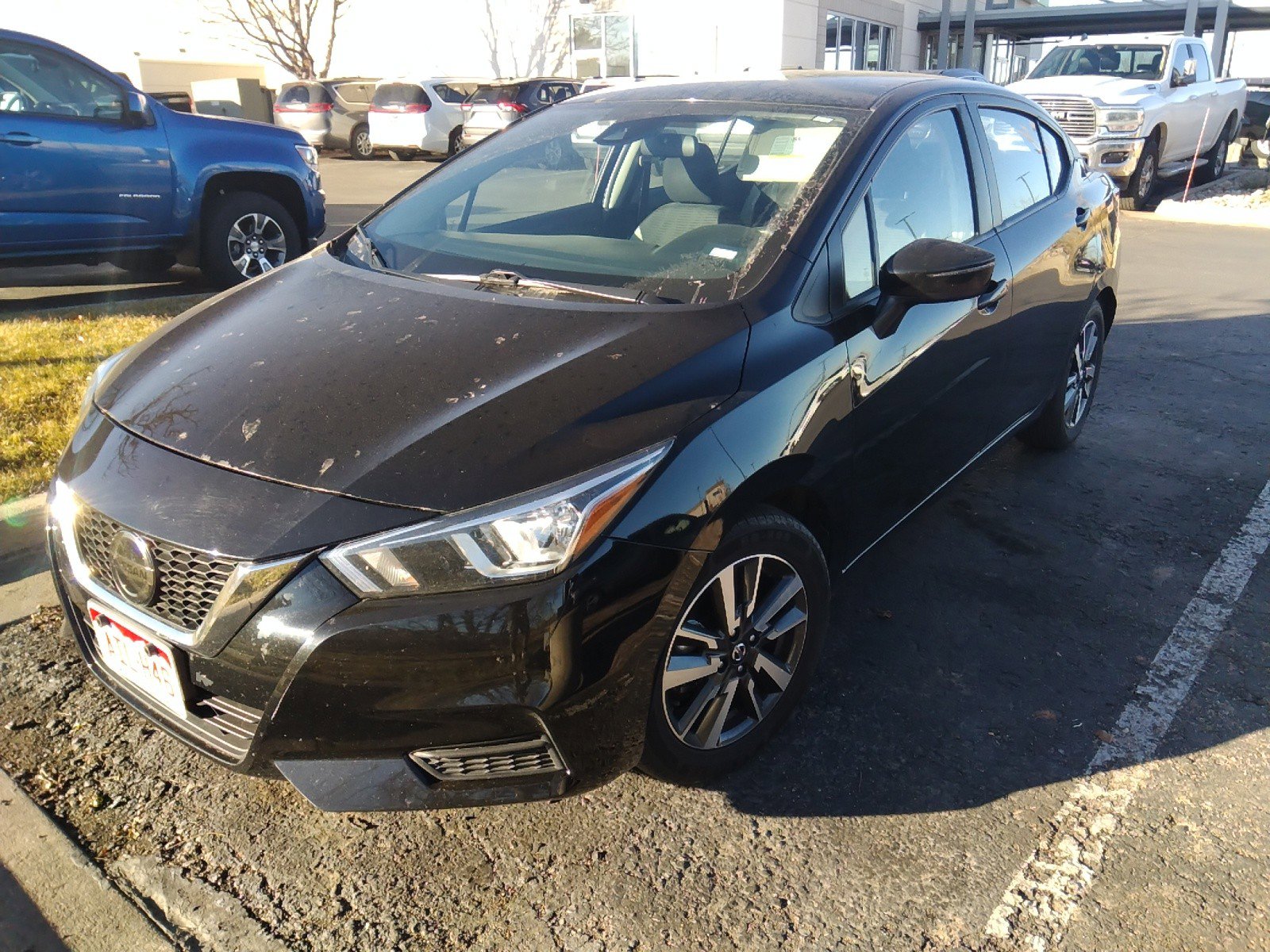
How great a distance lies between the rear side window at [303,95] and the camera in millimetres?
21844

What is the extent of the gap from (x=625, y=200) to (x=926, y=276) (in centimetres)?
107

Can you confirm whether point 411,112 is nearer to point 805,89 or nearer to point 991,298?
point 805,89

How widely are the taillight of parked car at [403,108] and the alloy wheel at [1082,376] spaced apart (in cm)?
1733

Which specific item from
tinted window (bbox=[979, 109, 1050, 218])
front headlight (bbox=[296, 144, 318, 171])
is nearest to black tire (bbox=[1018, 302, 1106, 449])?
tinted window (bbox=[979, 109, 1050, 218])

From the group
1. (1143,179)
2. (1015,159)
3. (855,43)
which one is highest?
(855,43)

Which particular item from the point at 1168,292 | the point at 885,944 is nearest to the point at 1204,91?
the point at 1168,292

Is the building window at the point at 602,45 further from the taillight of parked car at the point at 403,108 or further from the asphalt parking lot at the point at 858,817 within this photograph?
the asphalt parking lot at the point at 858,817

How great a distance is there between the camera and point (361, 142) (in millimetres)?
21750

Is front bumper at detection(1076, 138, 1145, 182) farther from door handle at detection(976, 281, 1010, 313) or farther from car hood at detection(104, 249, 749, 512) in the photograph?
car hood at detection(104, 249, 749, 512)

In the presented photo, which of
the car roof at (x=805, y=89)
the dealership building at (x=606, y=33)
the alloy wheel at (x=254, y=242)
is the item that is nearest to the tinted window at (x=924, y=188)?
the car roof at (x=805, y=89)

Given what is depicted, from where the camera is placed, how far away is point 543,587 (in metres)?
2.11

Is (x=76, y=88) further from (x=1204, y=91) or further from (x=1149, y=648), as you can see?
(x=1204, y=91)

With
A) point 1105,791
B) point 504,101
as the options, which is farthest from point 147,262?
point 504,101

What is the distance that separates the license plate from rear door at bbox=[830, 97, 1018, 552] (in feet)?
5.75
